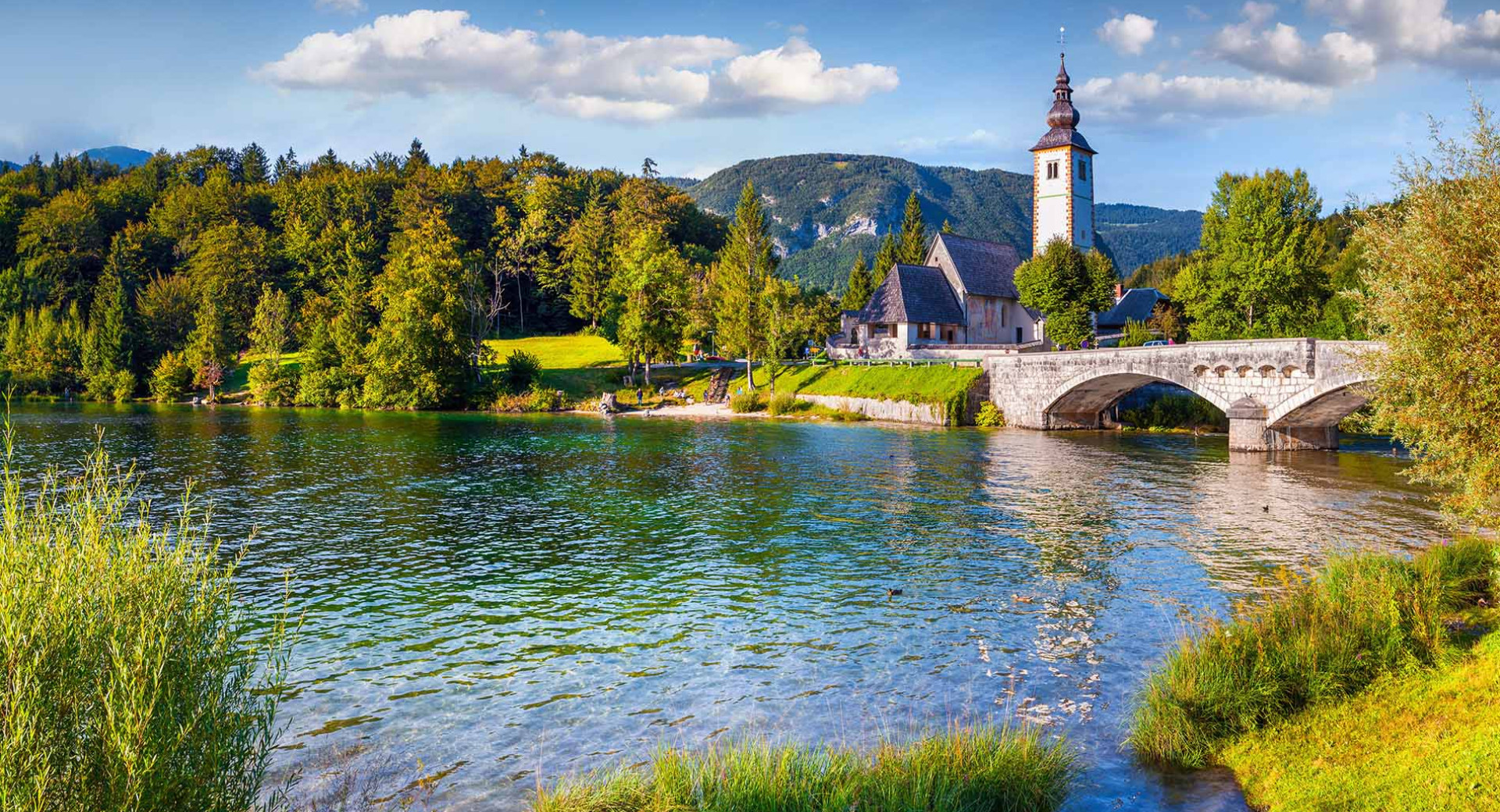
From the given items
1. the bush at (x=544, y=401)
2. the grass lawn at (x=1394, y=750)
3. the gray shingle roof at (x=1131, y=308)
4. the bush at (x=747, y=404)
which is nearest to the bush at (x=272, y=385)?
the bush at (x=544, y=401)

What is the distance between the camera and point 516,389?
90.4 m

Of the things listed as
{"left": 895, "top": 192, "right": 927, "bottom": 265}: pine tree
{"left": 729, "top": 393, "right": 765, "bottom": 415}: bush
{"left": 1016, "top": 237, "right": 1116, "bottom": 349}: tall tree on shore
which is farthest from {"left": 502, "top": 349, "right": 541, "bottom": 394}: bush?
{"left": 895, "top": 192, "right": 927, "bottom": 265}: pine tree

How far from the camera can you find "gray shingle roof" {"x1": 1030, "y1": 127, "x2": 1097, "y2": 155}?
310 feet

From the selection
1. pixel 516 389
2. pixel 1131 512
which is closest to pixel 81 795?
pixel 1131 512

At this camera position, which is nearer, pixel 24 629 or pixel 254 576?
pixel 24 629

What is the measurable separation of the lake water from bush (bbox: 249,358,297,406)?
47868mm

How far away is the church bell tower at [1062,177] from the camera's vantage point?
94.7 m

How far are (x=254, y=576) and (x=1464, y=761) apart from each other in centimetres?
2409

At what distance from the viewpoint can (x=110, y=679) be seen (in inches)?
310

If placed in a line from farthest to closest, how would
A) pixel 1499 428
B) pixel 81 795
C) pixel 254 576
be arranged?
pixel 254 576
pixel 1499 428
pixel 81 795

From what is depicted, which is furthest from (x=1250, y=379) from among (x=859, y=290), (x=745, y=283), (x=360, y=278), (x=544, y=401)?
(x=360, y=278)

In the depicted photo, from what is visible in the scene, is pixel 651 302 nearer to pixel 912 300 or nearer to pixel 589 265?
pixel 912 300

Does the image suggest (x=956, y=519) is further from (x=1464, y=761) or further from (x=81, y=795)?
(x=81, y=795)

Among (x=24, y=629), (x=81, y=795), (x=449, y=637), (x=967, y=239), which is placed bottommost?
(x=449, y=637)
